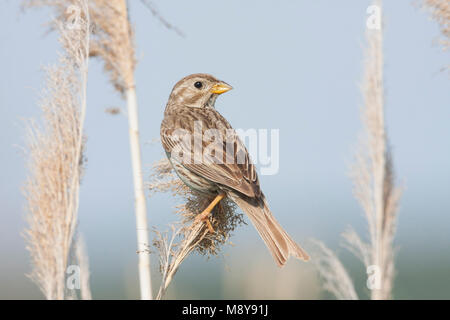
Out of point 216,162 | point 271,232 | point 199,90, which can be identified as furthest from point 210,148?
point 199,90

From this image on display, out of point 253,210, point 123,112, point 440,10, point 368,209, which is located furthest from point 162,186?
point 368,209

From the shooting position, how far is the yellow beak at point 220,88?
4186 millimetres

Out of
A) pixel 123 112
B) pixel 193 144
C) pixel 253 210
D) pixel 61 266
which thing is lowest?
pixel 61 266

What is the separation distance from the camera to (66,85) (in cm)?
368

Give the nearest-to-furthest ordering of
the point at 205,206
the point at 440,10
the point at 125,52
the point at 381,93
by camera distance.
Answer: the point at 205,206 < the point at 440,10 < the point at 125,52 < the point at 381,93

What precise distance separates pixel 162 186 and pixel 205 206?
1.18 ft

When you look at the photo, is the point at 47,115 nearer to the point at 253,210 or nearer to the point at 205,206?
the point at 205,206

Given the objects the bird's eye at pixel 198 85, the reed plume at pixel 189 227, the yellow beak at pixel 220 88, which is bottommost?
the reed plume at pixel 189 227

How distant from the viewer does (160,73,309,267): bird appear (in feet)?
10.6

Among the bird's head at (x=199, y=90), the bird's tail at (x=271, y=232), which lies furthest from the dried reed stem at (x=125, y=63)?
the bird's tail at (x=271, y=232)

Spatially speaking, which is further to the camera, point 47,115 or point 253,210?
point 47,115

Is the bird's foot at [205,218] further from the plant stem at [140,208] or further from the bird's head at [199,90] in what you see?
the plant stem at [140,208]

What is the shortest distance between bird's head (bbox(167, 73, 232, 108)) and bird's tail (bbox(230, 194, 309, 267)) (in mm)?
1160

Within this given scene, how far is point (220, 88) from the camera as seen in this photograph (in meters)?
4.23
